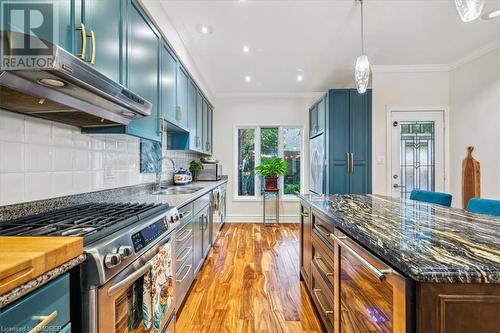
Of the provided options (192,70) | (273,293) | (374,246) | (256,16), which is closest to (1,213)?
(374,246)

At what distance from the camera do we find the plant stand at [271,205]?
492 centimetres

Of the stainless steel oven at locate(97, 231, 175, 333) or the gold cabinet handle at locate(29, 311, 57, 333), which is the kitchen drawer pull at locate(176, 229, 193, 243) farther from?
the gold cabinet handle at locate(29, 311, 57, 333)

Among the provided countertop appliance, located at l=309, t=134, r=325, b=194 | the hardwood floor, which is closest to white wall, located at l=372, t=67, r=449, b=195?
countertop appliance, located at l=309, t=134, r=325, b=194

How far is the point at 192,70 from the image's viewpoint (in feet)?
11.3

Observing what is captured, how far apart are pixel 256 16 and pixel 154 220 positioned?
91.3 inches

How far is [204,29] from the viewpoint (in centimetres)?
271

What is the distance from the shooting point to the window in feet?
17.2

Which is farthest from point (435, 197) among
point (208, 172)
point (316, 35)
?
point (208, 172)

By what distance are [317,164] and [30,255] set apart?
168 inches

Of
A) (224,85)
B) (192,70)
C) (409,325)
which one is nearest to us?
(409,325)

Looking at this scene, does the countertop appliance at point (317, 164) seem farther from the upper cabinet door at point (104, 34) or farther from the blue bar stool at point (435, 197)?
the upper cabinet door at point (104, 34)

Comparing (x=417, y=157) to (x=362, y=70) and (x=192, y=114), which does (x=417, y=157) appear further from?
(x=192, y=114)

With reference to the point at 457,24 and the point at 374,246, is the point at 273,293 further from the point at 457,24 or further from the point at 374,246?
the point at 457,24

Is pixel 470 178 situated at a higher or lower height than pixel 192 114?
lower
